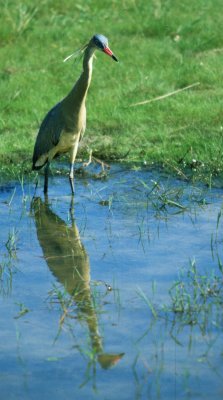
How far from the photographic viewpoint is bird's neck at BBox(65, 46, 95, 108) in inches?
316

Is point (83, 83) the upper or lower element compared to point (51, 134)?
upper

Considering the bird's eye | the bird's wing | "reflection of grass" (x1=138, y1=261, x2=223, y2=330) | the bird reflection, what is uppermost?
the bird's eye

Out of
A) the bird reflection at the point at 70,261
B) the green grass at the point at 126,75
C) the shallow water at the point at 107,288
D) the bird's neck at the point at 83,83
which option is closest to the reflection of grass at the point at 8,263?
the shallow water at the point at 107,288

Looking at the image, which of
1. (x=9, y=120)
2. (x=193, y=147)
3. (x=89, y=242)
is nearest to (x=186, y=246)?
(x=89, y=242)

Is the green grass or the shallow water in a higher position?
the green grass

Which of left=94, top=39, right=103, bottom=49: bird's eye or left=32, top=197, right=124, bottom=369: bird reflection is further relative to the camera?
left=94, top=39, right=103, bottom=49: bird's eye

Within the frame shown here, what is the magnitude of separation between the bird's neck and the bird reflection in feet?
2.91

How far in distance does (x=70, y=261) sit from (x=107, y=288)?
66 cm

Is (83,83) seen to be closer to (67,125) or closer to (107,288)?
(67,125)

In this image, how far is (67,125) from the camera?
8.15 m

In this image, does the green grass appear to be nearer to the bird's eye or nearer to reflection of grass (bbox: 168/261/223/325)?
the bird's eye

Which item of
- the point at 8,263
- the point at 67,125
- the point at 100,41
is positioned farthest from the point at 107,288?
the point at 100,41

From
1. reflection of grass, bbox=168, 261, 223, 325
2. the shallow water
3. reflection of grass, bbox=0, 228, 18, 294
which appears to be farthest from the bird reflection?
reflection of grass, bbox=168, 261, 223, 325

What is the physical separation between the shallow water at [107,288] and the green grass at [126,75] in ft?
2.18
